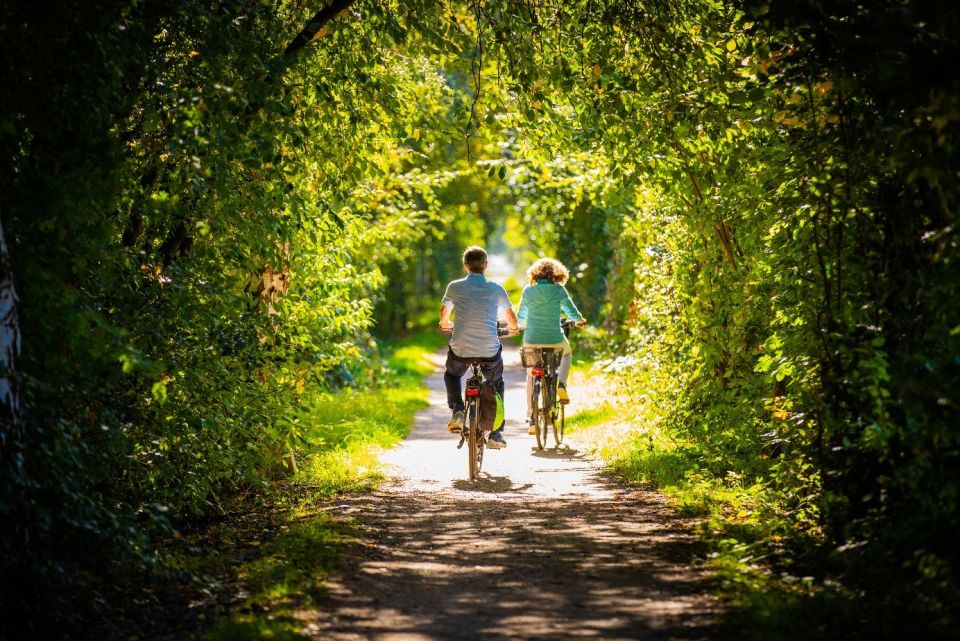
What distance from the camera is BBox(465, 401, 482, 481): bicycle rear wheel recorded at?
10.3 metres

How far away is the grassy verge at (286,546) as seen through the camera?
5.54m

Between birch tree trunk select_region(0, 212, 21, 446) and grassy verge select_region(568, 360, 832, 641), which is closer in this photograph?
birch tree trunk select_region(0, 212, 21, 446)

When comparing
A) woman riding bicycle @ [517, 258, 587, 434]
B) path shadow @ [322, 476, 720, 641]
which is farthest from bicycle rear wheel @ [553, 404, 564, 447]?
path shadow @ [322, 476, 720, 641]

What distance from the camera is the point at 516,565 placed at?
22.4 feet

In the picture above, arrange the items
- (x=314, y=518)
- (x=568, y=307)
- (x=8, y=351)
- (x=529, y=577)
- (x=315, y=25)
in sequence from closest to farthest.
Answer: (x=8, y=351), (x=529, y=577), (x=315, y=25), (x=314, y=518), (x=568, y=307)

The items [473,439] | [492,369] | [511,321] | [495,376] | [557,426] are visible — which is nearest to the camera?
[473,439]

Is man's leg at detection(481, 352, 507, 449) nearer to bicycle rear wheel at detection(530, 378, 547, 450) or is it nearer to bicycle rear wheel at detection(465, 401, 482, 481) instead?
Answer: bicycle rear wheel at detection(465, 401, 482, 481)

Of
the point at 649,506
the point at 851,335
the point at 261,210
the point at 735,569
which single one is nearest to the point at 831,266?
the point at 851,335

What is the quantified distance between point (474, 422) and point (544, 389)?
8.44 ft

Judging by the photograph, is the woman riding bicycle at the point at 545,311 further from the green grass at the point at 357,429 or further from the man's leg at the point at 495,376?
the green grass at the point at 357,429

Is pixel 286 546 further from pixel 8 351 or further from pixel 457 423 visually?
pixel 457 423

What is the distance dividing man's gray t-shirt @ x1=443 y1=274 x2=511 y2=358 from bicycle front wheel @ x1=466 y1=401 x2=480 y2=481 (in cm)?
58

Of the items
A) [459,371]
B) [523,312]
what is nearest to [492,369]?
[459,371]

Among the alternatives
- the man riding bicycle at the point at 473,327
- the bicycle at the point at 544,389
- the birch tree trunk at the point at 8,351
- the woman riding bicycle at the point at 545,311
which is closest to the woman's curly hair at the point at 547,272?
the woman riding bicycle at the point at 545,311
